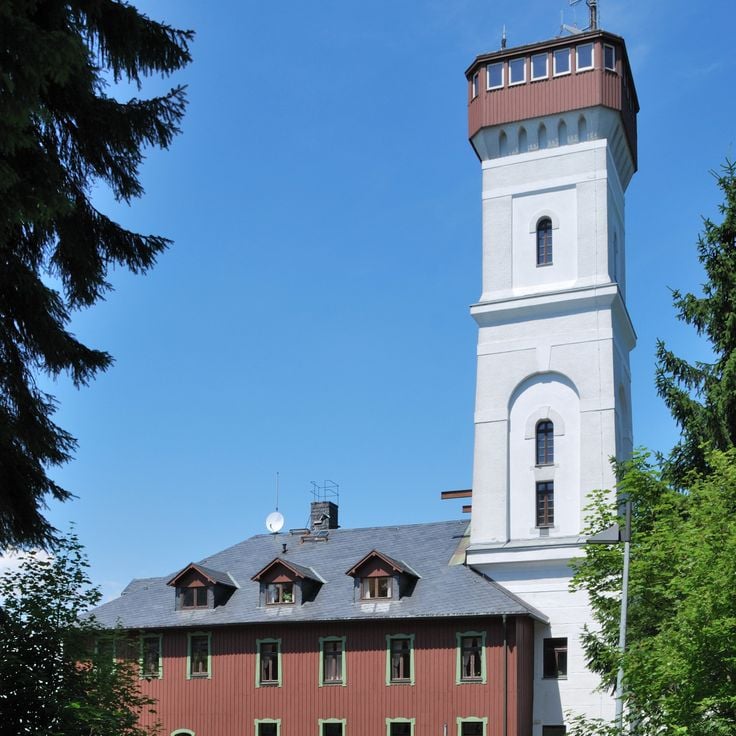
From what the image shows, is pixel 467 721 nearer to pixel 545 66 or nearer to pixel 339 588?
pixel 339 588

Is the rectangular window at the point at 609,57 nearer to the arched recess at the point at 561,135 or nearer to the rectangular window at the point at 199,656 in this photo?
the arched recess at the point at 561,135

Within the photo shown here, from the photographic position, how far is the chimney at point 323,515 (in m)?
50.1

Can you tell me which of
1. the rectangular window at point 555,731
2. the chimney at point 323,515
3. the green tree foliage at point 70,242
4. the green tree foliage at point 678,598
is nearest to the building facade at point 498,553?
the rectangular window at point 555,731

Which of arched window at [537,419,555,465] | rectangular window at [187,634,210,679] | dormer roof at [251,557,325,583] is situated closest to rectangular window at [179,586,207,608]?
rectangular window at [187,634,210,679]

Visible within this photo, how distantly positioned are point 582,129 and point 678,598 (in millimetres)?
25042

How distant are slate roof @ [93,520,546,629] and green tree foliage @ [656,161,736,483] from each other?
12.4m

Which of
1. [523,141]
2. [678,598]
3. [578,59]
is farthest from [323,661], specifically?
[578,59]

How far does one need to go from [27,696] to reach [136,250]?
268 inches

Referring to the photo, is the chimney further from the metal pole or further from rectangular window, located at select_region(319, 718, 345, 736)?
the metal pole

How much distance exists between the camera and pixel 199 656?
135 feet

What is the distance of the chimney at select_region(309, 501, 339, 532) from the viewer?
50094 millimetres

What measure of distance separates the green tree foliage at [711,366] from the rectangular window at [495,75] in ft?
61.8

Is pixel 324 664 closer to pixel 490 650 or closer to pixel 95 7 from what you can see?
pixel 490 650

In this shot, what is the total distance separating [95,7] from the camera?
11867mm
